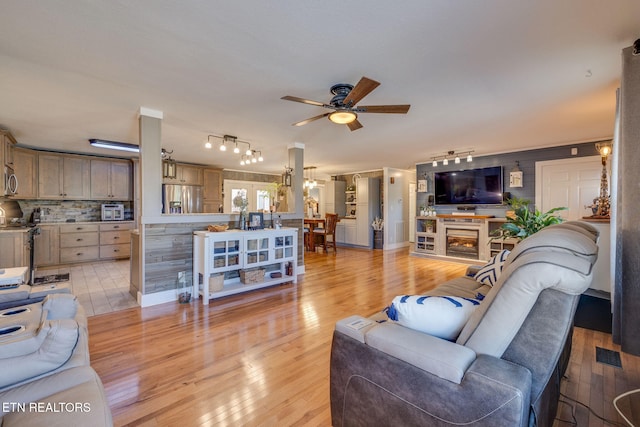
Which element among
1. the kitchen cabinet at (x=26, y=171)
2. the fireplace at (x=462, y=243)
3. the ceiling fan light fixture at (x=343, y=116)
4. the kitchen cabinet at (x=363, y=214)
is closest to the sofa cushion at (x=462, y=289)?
the ceiling fan light fixture at (x=343, y=116)

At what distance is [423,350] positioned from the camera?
3.54 feet

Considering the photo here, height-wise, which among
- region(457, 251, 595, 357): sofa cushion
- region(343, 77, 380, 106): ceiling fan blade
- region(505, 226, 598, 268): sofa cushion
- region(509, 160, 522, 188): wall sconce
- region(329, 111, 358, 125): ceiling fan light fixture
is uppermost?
region(343, 77, 380, 106): ceiling fan blade

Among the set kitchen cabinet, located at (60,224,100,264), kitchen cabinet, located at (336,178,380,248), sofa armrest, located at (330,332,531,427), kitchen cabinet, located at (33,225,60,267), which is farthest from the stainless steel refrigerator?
sofa armrest, located at (330,332,531,427)

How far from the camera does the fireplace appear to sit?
6043mm

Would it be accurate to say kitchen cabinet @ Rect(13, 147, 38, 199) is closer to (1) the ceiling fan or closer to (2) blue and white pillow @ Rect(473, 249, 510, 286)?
(1) the ceiling fan

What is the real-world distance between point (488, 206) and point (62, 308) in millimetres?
6893

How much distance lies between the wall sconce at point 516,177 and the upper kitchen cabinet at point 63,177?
8.97 meters

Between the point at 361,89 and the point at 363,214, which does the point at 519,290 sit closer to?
the point at 361,89

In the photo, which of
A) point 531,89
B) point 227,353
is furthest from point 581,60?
point 227,353

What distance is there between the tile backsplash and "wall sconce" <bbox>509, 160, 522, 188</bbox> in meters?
8.48

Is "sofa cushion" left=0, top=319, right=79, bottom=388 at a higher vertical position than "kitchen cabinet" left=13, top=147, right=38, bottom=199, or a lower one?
lower

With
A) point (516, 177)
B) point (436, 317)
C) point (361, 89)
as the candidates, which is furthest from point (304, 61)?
point (516, 177)

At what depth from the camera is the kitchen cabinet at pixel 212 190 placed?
7441 millimetres

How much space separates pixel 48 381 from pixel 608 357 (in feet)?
11.7
